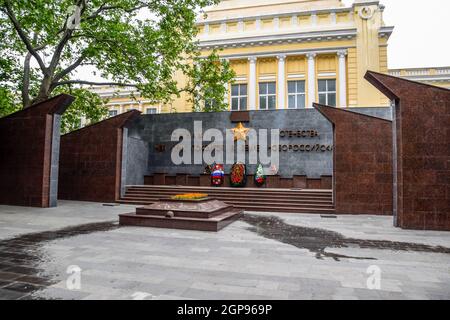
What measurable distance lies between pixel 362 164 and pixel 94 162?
13313 mm

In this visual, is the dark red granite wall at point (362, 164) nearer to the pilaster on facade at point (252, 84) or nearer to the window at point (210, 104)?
the window at point (210, 104)

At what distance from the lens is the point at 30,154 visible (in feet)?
45.5

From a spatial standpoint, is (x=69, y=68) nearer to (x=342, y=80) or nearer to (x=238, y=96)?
(x=238, y=96)

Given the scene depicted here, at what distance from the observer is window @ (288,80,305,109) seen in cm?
2595

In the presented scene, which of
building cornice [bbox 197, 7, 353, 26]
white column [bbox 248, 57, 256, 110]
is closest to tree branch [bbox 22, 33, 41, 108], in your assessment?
building cornice [bbox 197, 7, 353, 26]

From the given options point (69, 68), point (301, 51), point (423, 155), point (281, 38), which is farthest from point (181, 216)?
point (281, 38)

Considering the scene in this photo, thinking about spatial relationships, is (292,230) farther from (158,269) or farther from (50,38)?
(50,38)

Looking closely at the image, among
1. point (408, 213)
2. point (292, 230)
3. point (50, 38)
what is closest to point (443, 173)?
point (408, 213)

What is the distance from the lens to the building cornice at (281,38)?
25250 millimetres

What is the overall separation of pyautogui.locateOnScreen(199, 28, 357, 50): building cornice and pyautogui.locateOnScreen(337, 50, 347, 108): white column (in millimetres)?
1505

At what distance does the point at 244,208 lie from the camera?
13.7m

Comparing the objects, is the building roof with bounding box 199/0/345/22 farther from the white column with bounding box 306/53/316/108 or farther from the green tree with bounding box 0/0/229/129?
the green tree with bounding box 0/0/229/129

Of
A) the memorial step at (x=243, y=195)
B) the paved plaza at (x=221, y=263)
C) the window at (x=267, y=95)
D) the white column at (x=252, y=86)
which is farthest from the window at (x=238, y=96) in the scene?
the paved plaza at (x=221, y=263)
